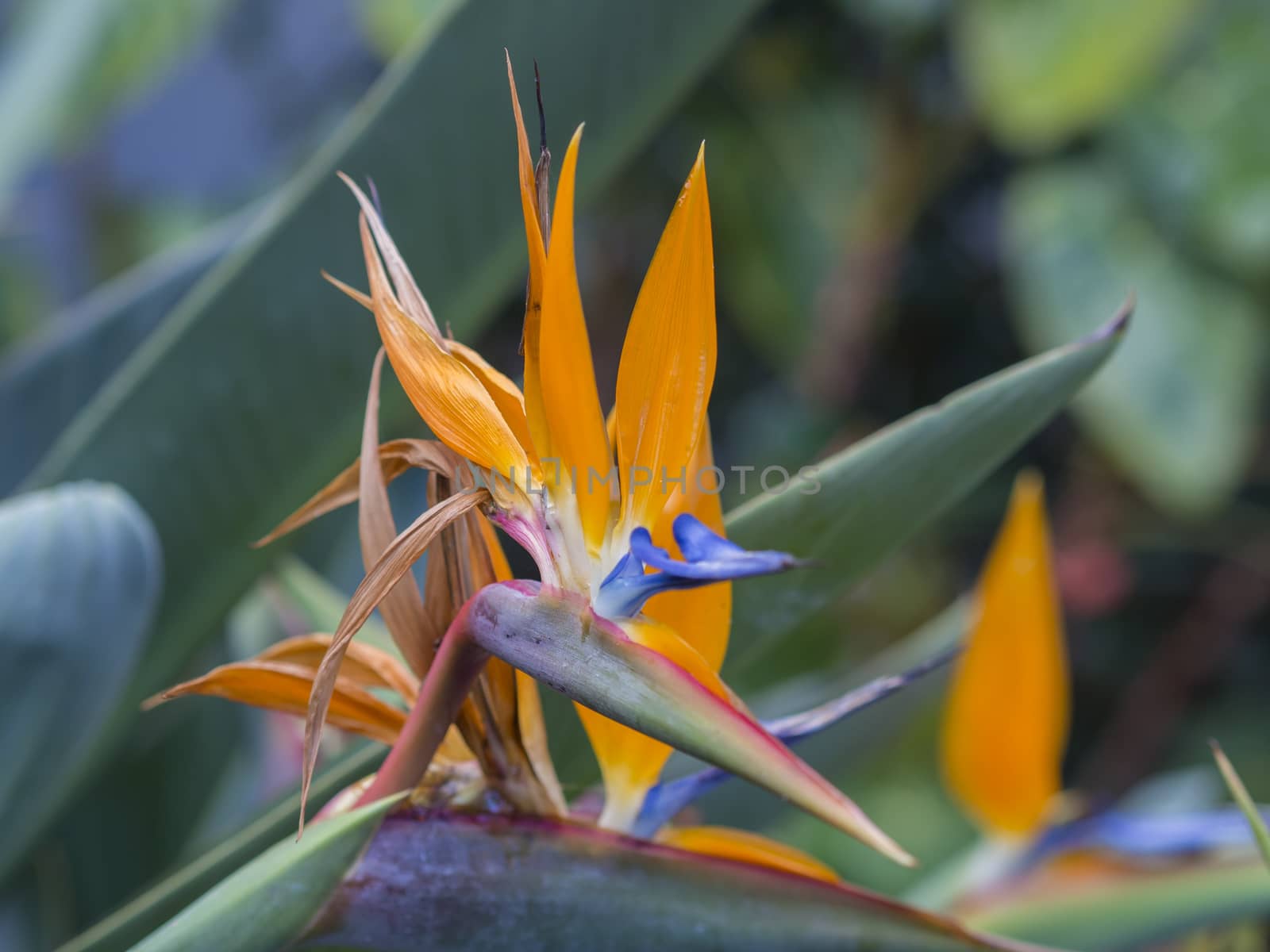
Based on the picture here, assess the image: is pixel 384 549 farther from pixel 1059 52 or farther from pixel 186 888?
pixel 1059 52

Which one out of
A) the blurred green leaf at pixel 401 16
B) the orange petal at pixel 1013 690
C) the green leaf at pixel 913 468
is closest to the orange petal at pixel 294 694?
the green leaf at pixel 913 468

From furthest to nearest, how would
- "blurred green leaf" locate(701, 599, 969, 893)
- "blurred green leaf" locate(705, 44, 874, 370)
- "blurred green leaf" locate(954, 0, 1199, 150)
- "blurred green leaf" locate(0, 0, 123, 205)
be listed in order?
1. "blurred green leaf" locate(705, 44, 874, 370)
2. "blurred green leaf" locate(954, 0, 1199, 150)
3. "blurred green leaf" locate(0, 0, 123, 205)
4. "blurred green leaf" locate(701, 599, 969, 893)

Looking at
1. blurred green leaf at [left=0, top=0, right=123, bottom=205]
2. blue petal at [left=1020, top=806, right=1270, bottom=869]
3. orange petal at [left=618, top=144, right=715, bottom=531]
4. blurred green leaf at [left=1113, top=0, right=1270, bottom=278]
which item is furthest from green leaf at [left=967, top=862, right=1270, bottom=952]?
blurred green leaf at [left=1113, top=0, right=1270, bottom=278]

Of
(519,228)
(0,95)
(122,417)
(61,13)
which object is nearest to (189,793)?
(122,417)

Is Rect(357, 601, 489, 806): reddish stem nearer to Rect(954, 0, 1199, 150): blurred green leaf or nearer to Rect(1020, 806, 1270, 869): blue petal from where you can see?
Rect(1020, 806, 1270, 869): blue petal

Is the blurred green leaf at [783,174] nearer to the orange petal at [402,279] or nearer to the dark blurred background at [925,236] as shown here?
the dark blurred background at [925,236]

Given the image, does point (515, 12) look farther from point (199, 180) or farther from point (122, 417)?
point (199, 180)
